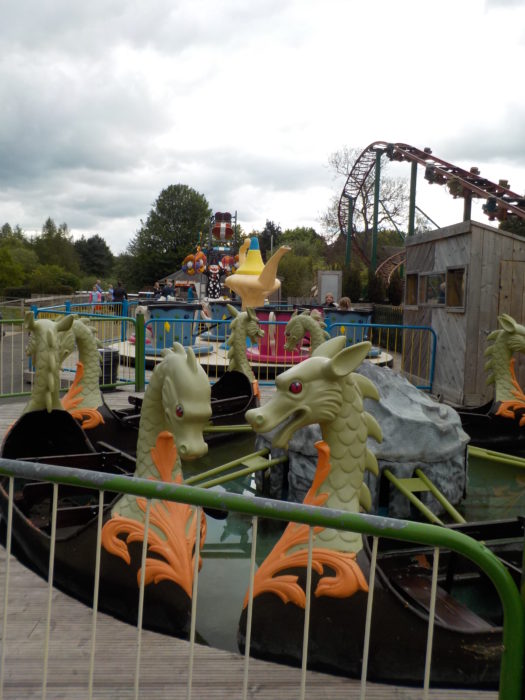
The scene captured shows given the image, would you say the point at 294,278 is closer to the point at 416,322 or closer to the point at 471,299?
the point at 416,322

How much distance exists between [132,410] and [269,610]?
454 centimetres

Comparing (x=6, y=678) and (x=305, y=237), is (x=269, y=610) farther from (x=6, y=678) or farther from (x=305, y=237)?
(x=305, y=237)

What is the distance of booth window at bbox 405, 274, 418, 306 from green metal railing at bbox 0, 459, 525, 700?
424 inches

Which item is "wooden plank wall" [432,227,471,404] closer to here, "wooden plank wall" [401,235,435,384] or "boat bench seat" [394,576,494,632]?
"wooden plank wall" [401,235,435,384]

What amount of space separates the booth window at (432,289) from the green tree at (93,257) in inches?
3082

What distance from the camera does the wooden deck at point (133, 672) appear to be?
2295 mm

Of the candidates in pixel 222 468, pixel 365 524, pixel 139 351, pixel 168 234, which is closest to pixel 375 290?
pixel 139 351

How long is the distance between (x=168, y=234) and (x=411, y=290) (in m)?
58.7

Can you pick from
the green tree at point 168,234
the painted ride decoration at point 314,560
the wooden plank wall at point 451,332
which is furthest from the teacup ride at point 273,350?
the green tree at point 168,234

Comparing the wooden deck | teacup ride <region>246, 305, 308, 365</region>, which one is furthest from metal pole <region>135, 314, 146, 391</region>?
the wooden deck

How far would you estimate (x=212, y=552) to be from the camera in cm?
434

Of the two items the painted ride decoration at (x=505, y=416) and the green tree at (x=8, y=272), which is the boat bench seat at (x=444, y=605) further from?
the green tree at (x=8, y=272)

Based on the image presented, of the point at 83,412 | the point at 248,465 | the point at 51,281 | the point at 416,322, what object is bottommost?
the point at 248,465

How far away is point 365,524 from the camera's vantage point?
161 cm
